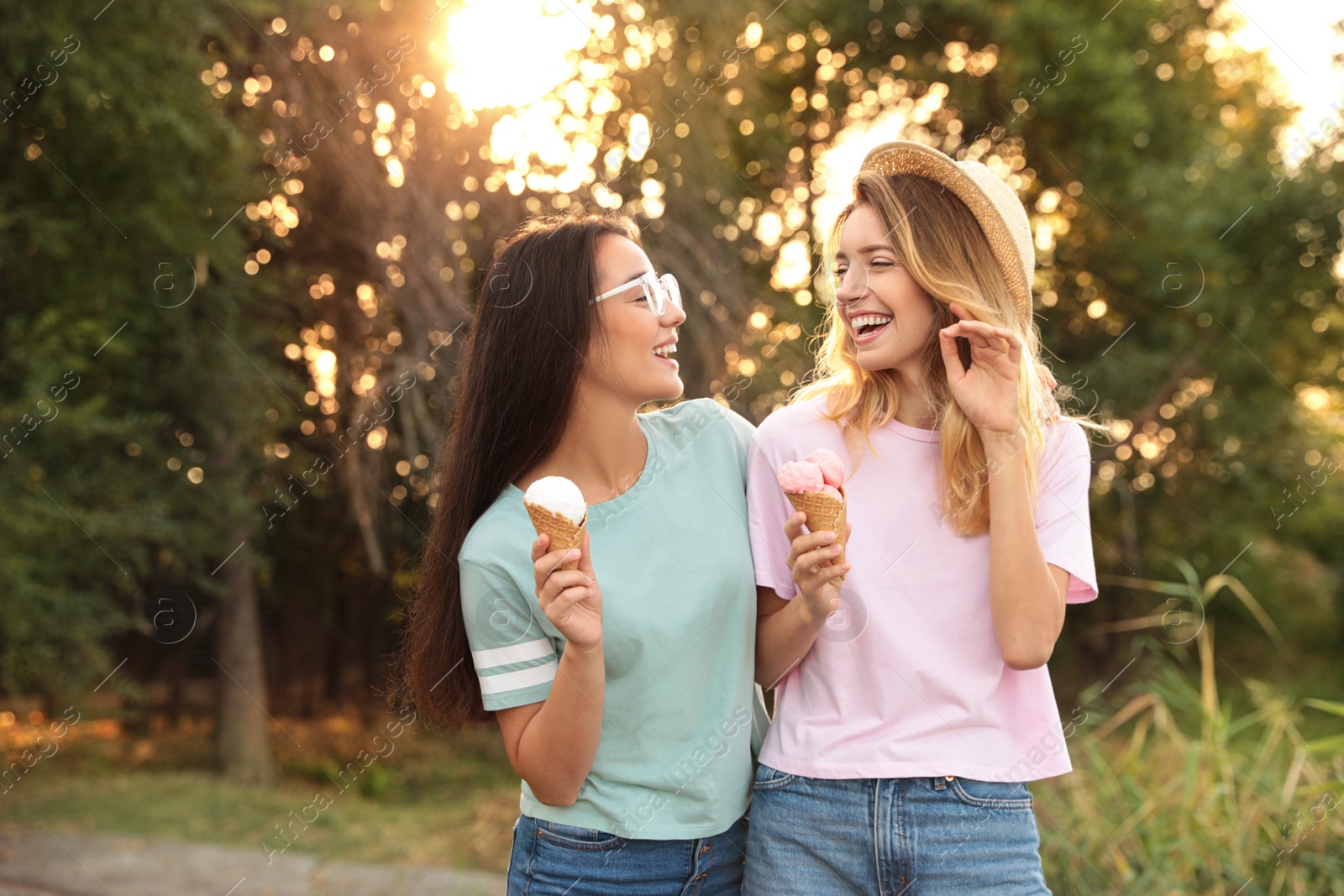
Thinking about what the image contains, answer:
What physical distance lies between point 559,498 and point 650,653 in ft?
1.20

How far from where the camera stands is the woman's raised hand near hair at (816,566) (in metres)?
1.91

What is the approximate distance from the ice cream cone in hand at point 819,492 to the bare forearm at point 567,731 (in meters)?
0.46

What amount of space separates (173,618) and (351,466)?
9.87 feet

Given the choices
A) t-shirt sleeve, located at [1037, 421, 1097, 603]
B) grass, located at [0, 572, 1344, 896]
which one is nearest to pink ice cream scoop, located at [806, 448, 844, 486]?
t-shirt sleeve, located at [1037, 421, 1097, 603]

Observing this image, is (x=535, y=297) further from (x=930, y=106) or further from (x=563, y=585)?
(x=930, y=106)

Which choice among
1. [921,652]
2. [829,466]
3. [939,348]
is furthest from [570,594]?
[939,348]

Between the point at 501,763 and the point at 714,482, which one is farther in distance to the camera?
the point at 501,763

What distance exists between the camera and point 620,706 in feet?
7.00

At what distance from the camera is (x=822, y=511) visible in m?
1.96

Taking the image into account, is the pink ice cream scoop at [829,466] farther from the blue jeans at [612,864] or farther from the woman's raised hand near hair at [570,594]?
the blue jeans at [612,864]

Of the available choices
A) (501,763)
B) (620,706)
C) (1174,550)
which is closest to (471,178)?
(501,763)

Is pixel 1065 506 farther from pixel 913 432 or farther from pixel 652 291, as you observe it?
pixel 652 291

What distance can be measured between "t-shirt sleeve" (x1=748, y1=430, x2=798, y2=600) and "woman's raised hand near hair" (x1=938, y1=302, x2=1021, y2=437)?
422 mm

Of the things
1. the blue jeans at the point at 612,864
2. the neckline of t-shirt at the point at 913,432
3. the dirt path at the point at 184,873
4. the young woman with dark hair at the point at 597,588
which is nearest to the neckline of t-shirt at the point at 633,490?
the young woman with dark hair at the point at 597,588
